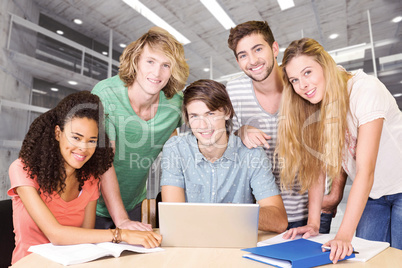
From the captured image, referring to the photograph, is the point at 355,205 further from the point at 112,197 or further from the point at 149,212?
the point at 112,197

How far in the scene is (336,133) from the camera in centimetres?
126

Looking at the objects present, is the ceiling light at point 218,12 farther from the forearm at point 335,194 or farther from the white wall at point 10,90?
the forearm at point 335,194

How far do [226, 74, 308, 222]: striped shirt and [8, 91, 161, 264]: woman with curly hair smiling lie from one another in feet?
2.62

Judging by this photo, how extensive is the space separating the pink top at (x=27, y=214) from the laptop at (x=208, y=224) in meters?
0.52

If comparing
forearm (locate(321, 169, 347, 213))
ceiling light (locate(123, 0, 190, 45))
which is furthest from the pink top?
ceiling light (locate(123, 0, 190, 45))

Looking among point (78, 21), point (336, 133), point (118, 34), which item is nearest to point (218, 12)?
point (118, 34)

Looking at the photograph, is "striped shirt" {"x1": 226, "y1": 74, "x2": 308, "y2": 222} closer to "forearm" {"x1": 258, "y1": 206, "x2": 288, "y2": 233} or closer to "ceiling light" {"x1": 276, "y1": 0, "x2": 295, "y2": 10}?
"forearm" {"x1": 258, "y1": 206, "x2": 288, "y2": 233}

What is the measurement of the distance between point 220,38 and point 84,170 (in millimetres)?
4345

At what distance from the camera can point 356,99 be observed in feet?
3.89

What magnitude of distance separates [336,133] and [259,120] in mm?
544

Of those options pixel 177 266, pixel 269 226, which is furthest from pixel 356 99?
pixel 177 266

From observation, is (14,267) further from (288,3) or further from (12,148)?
(288,3)

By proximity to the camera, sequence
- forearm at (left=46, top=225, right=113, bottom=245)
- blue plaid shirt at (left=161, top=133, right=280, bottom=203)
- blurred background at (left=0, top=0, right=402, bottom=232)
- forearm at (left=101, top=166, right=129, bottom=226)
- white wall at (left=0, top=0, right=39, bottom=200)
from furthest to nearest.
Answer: blurred background at (left=0, top=0, right=402, bottom=232)
white wall at (left=0, top=0, right=39, bottom=200)
blue plaid shirt at (left=161, top=133, right=280, bottom=203)
forearm at (left=101, top=166, right=129, bottom=226)
forearm at (left=46, top=225, right=113, bottom=245)

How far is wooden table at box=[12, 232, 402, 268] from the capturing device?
802 millimetres
